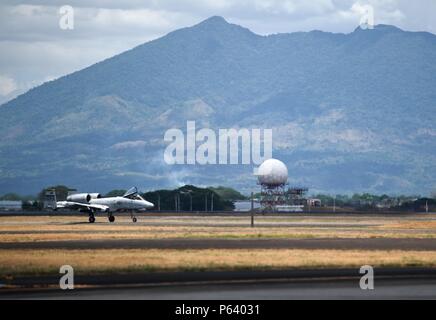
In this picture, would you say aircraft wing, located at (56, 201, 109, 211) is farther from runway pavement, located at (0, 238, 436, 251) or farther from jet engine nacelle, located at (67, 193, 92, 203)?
runway pavement, located at (0, 238, 436, 251)

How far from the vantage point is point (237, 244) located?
71.9m

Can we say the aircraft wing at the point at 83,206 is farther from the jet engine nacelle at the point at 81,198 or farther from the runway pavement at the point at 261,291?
the runway pavement at the point at 261,291

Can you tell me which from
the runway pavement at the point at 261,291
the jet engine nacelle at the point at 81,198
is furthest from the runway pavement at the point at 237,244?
the jet engine nacelle at the point at 81,198

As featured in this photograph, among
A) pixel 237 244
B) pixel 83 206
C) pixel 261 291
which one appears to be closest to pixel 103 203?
pixel 83 206

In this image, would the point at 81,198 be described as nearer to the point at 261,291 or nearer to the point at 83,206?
the point at 83,206

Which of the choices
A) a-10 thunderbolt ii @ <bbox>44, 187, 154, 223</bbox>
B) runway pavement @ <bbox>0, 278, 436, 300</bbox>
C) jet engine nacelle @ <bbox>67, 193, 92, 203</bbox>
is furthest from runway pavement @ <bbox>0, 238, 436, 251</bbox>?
jet engine nacelle @ <bbox>67, 193, 92, 203</bbox>

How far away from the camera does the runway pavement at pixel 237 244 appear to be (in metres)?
68.5

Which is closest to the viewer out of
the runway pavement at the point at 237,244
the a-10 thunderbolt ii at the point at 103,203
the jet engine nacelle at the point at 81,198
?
the runway pavement at the point at 237,244

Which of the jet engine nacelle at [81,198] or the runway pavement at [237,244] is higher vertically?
the jet engine nacelle at [81,198]

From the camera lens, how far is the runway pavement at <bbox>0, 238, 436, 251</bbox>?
225 ft
